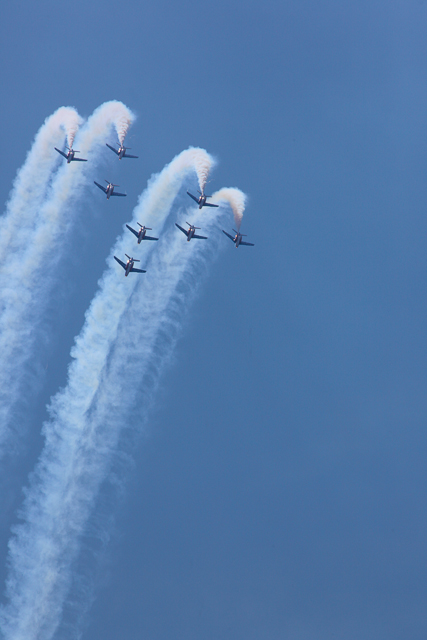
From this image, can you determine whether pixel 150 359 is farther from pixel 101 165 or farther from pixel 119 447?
pixel 101 165

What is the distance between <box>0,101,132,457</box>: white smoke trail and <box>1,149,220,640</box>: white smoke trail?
507 cm

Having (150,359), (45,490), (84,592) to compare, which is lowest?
(84,592)

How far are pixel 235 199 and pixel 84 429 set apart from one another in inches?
1018

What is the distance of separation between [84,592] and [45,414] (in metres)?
16.5

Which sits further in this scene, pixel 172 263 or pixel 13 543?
pixel 172 263

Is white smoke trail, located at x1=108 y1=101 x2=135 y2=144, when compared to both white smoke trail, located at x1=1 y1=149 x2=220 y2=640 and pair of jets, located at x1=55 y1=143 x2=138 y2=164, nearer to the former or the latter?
pair of jets, located at x1=55 y1=143 x2=138 y2=164

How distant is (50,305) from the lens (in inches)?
3472

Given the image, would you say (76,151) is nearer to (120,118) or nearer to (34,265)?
(120,118)

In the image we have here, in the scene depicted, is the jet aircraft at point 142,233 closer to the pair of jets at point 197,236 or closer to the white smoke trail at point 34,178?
the pair of jets at point 197,236

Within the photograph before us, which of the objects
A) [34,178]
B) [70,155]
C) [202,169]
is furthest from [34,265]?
[202,169]

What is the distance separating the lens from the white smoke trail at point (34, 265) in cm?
8562

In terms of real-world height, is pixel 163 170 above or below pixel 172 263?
above

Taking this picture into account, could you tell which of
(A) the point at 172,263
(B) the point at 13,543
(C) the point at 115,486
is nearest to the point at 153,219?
(A) the point at 172,263

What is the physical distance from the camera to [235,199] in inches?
3423
